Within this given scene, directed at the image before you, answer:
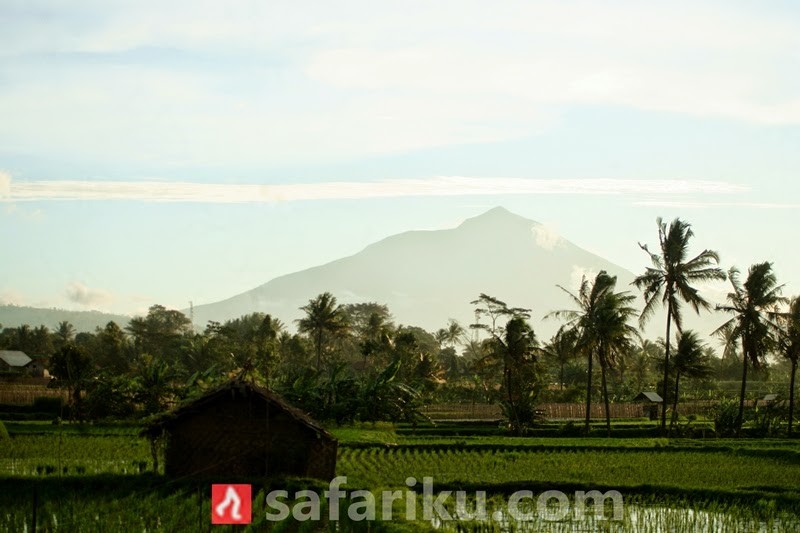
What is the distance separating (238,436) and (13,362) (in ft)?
198

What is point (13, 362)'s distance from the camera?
259 ft

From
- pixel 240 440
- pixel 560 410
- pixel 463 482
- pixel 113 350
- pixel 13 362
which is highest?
pixel 113 350

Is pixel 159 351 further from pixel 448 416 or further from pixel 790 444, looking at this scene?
pixel 790 444

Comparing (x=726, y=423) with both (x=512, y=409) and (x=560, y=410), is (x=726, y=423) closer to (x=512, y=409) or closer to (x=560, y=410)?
(x=512, y=409)

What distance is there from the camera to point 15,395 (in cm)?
5009

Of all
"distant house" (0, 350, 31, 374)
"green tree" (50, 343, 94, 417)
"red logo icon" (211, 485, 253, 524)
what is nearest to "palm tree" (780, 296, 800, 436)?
"green tree" (50, 343, 94, 417)

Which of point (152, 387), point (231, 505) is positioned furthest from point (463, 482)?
point (152, 387)

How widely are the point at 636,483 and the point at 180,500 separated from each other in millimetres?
10881

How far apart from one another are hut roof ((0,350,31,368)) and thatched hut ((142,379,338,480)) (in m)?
59.0

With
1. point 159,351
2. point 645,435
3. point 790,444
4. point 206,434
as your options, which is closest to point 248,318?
point 159,351

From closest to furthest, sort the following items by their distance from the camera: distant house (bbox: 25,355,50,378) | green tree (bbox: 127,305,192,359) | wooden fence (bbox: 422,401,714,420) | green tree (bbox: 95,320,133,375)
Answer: wooden fence (bbox: 422,401,714,420), green tree (bbox: 95,320,133,375), distant house (bbox: 25,355,50,378), green tree (bbox: 127,305,192,359)

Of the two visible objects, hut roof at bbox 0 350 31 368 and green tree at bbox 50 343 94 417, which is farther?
hut roof at bbox 0 350 31 368

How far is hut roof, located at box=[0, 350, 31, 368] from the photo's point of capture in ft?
257

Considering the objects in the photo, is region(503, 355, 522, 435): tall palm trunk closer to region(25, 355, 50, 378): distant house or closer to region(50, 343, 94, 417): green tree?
region(50, 343, 94, 417): green tree
